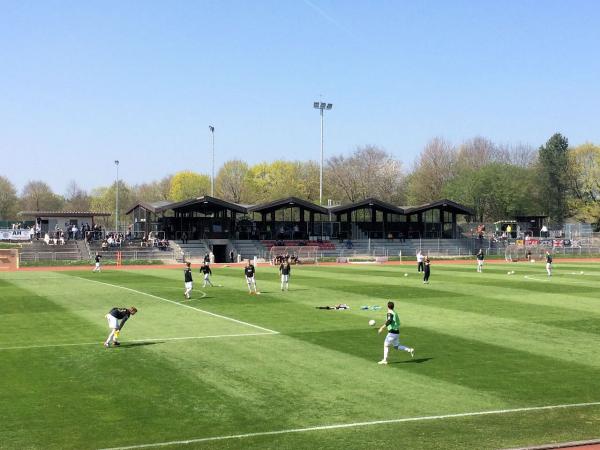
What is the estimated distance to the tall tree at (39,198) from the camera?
160 meters

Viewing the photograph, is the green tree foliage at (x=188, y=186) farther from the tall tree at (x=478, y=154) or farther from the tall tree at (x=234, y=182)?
the tall tree at (x=478, y=154)

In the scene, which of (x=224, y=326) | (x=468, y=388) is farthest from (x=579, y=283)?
(x=468, y=388)

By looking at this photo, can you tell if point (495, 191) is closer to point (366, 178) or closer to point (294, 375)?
point (366, 178)

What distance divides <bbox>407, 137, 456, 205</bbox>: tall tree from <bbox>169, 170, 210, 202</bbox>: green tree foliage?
4317 centimetres

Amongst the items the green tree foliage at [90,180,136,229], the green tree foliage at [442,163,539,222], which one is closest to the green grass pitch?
the green tree foliage at [442,163,539,222]

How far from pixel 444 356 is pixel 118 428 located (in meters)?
11.2

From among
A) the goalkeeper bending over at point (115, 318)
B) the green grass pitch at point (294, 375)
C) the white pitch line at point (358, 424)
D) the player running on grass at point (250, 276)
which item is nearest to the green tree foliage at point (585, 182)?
the green grass pitch at point (294, 375)

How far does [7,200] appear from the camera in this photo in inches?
5802

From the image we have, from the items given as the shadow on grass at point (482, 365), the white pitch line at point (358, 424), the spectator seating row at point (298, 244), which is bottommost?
the white pitch line at point (358, 424)

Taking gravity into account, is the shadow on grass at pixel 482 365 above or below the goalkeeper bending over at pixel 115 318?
below

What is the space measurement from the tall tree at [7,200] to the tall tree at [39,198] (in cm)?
808

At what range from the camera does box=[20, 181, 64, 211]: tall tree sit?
525 feet

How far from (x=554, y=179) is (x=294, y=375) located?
119m

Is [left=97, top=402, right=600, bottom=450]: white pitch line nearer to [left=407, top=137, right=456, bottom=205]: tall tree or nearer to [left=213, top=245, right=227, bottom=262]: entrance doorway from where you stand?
[left=213, top=245, right=227, bottom=262]: entrance doorway
